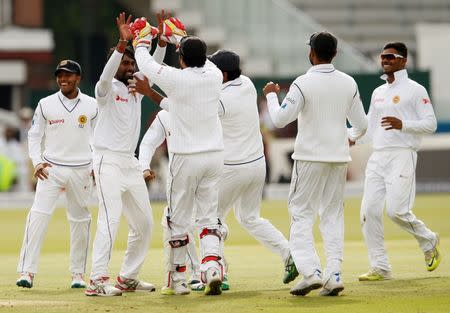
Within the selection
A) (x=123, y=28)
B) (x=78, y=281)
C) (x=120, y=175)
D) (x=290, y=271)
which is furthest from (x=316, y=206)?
(x=78, y=281)

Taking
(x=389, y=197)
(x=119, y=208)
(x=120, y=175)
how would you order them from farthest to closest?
1. (x=389, y=197)
2. (x=120, y=175)
3. (x=119, y=208)

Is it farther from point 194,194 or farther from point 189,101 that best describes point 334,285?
point 189,101

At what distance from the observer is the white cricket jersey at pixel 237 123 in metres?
12.6

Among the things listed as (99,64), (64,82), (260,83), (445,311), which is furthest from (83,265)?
(99,64)

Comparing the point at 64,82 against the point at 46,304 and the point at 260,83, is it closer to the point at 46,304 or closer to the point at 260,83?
the point at 46,304

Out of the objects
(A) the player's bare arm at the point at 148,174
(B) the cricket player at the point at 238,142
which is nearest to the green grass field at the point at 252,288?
(B) the cricket player at the point at 238,142

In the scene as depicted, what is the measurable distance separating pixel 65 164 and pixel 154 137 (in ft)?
3.30

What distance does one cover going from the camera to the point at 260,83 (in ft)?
103

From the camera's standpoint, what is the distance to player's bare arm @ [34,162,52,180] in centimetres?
1294

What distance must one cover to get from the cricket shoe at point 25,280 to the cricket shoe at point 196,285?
4.74 ft

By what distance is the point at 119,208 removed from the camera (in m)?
12.3

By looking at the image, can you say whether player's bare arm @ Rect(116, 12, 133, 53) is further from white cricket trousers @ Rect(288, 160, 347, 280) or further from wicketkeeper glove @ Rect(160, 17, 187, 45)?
white cricket trousers @ Rect(288, 160, 347, 280)

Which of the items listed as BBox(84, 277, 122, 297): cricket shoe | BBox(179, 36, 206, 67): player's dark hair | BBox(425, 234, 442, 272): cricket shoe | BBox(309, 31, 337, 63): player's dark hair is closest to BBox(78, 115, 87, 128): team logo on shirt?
BBox(179, 36, 206, 67): player's dark hair

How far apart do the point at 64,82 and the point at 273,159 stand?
724 inches
